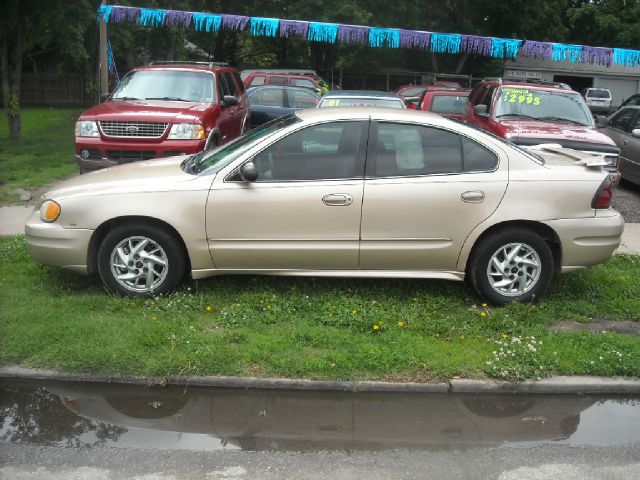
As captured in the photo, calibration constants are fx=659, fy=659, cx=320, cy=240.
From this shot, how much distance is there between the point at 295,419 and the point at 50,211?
2.86m

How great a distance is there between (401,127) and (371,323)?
5.63 ft

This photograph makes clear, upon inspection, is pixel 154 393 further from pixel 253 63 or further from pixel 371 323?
pixel 253 63

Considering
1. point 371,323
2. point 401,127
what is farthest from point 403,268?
point 401,127

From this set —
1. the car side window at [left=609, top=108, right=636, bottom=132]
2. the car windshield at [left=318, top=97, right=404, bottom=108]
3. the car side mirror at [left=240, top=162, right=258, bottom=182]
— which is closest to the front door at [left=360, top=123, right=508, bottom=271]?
the car side mirror at [left=240, top=162, right=258, bottom=182]

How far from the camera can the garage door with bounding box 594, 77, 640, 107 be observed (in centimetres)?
3903

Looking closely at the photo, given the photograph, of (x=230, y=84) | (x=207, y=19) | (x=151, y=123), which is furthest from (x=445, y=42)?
(x=151, y=123)

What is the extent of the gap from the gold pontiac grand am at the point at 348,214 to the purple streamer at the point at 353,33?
15.4m

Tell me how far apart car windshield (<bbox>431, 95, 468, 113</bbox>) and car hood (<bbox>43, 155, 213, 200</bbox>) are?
34.1 feet

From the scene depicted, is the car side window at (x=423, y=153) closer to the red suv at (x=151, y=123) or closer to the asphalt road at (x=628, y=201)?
the red suv at (x=151, y=123)

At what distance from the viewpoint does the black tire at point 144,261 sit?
215 inches

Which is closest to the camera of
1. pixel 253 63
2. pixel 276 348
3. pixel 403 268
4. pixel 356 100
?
pixel 276 348

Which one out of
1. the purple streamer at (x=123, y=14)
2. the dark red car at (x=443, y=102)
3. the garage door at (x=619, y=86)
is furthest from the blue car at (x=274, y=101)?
the garage door at (x=619, y=86)

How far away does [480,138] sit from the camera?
223 inches

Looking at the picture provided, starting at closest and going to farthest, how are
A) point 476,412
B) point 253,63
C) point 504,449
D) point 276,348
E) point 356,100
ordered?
point 504,449, point 476,412, point 276,348, point 356,100, point 253,63
